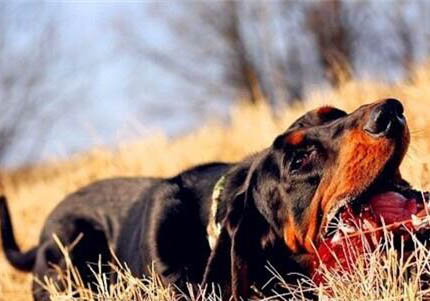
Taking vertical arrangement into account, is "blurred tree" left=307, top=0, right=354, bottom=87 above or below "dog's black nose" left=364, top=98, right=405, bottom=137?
below

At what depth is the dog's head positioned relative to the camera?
137 inches

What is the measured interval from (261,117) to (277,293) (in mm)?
4482

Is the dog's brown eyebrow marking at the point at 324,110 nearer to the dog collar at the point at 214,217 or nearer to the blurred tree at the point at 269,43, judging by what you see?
the dog collar at the point at 214,217

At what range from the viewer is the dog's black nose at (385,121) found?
3.44 meters

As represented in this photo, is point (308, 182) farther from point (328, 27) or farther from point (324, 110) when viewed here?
point (328, 27)

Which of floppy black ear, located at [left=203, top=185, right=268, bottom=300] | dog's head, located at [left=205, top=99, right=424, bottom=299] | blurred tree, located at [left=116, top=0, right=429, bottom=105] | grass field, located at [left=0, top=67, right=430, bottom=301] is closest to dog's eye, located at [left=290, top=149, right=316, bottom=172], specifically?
dog's head, located at [left=205, top=99, right=424, bottom=299]

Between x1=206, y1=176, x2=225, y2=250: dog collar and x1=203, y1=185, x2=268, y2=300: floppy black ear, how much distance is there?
14 cm

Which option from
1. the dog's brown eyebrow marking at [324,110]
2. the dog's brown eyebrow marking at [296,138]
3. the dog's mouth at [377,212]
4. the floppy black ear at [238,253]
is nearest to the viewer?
the dog's mouth at [377,212]

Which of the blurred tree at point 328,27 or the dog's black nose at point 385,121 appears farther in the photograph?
the blurred tree at point 328,27

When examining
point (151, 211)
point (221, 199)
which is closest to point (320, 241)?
point (221, 199)

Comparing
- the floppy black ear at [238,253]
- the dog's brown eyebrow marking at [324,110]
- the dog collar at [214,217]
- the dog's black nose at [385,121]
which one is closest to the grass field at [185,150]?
the dog's brown eyebrow marking at [324,110]

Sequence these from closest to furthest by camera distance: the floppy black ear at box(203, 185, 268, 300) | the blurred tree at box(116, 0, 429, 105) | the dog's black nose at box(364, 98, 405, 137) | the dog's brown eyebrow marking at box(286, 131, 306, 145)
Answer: the dog's black nose at box(364, 98, 405, 137)
the floppy black ear at box(203, 185, 268, 300)
the dog's brown eyebrow marking at box(286, 131, 306, 145)
the blurred tree at box(116, 0, 429, 105)

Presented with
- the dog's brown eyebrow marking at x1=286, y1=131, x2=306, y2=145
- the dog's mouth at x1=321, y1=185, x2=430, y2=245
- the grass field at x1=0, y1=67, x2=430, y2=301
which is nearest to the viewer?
the dog's mouth at x1=321, y1=185, x2=430, y2=245

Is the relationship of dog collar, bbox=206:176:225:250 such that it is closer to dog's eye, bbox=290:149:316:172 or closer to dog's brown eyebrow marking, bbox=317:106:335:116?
dog's eye, bbox=290:149:316:172
